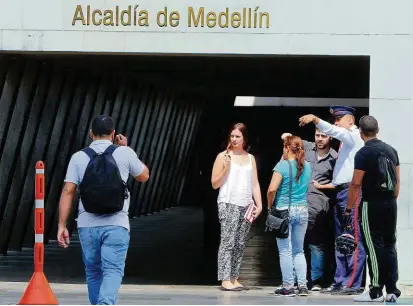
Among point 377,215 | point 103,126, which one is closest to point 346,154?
point 377,215

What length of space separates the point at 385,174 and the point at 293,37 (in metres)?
2.47

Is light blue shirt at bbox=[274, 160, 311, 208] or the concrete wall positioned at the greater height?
the concrete wall

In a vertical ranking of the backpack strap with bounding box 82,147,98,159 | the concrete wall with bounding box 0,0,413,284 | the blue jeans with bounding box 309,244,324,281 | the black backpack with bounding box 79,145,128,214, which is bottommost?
the blue jeans with bounding box 309,244,324,281

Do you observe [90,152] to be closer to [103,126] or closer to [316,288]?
[103,126]

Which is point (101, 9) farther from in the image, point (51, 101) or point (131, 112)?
point (131, 112)

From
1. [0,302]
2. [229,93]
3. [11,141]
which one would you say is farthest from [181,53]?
[229,93]

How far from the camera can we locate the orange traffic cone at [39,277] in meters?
11.0

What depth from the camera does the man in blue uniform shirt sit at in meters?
13.3

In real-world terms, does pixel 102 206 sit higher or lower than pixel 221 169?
lower

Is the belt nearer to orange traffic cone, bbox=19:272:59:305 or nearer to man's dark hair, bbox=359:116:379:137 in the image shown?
man's dark hair, bbox=359:116:379:137

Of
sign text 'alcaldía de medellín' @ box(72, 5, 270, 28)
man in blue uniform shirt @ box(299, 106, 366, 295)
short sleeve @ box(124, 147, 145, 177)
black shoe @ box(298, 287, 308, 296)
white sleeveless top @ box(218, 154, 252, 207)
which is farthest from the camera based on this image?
sign text 'alcaldía de medellín' @ box(72, 5, 270, 28)

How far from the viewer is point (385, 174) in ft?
39.5

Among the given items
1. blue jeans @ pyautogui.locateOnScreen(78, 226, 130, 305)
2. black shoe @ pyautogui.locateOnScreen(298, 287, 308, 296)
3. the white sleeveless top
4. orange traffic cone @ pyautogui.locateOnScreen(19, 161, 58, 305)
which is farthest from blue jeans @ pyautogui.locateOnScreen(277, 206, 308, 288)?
A: blue jeans @ pyautogui.locateOnScreen(78, 226, 130, 305)

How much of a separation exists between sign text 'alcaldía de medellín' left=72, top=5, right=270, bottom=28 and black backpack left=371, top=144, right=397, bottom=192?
2552 millimetres
